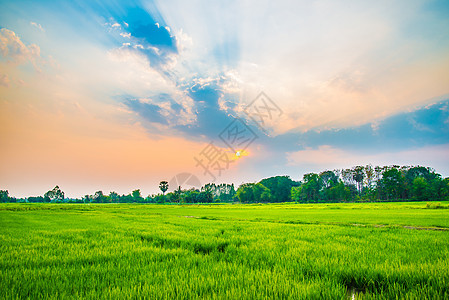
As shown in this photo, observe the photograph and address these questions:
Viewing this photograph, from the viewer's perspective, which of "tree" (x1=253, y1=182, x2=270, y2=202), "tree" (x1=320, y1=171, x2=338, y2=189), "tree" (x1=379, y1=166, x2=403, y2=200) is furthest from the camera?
"tree" (x1=253, y1=182, x2=270, y2=202)

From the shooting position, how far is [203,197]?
135750 millimetres

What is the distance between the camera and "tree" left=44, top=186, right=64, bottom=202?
561 feet

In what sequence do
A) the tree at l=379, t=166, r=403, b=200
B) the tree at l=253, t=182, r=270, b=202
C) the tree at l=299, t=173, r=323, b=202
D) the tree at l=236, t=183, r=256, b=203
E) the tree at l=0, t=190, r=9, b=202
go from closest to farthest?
the tree at l=379, t=166, r=403, b=200 < the tree at l=299, t=173, r=323, b=202 < the tree at l=253, t=182, r=270, b=202 < the tree at l=236, t=183, r=256, b=203 < the tree at l=0, t=190, r=9, b=202

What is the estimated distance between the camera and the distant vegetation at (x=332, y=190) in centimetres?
7931

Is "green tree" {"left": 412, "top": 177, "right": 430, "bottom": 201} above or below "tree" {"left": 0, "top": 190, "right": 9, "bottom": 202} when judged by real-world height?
above

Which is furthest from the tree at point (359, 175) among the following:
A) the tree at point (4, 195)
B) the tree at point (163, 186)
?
the tree at point (4, 195)

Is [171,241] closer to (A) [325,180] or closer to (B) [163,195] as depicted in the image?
(A) [325,180]

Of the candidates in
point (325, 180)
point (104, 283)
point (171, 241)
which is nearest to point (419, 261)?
point (104, 283)

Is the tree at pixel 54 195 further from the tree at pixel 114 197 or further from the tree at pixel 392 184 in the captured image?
the tree at pixel 392 184

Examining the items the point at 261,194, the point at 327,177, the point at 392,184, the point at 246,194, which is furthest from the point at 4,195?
the point at 392,184

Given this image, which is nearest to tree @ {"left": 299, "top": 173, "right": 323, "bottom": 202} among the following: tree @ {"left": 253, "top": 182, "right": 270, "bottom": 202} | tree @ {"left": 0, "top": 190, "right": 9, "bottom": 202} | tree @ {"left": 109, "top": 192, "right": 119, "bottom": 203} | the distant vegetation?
the distant vegetation

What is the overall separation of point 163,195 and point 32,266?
168 m

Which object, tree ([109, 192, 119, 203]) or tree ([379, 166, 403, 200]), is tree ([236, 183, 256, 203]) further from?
tree ([109, 192, 119, 203])

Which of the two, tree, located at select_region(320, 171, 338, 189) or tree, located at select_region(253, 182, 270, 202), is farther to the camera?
tree, located at select_region(253, 182, 270, 202)
